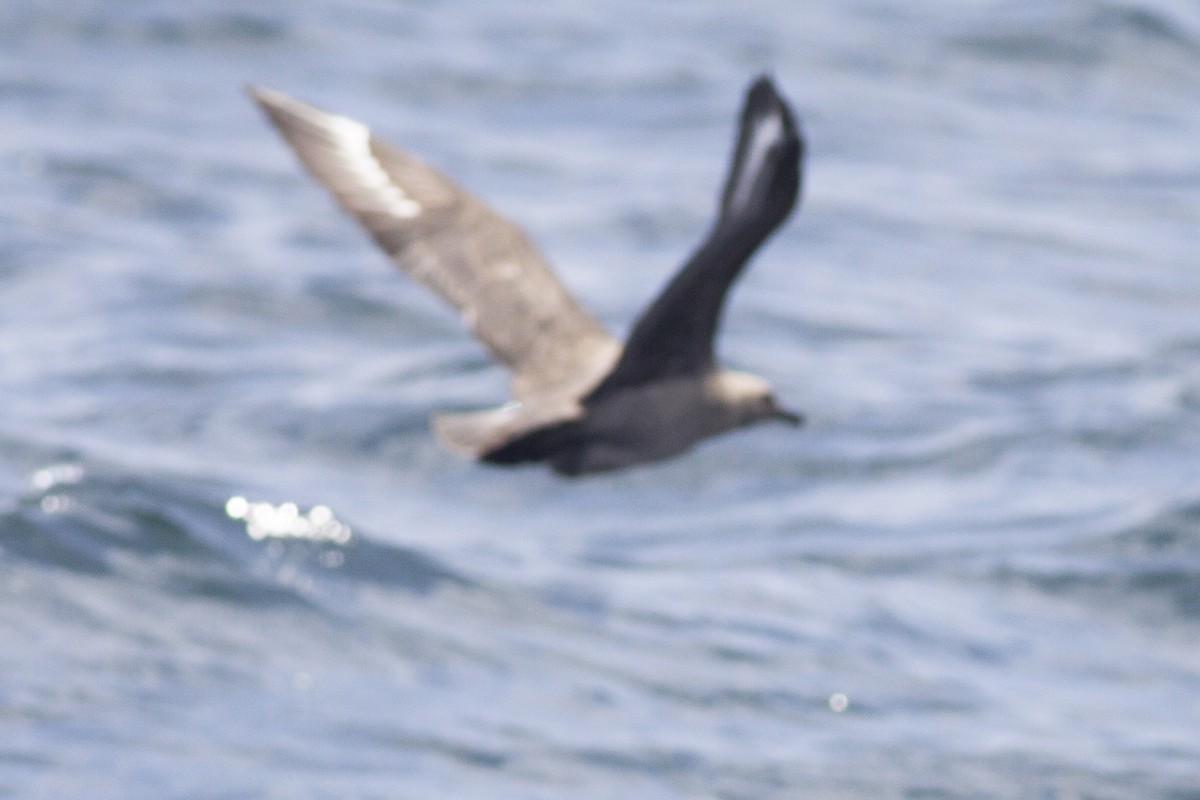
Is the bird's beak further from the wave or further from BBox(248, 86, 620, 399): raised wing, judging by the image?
the wave

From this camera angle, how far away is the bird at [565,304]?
21.5 ft

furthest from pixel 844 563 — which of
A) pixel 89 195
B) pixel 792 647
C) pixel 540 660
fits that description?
pixel 89 195

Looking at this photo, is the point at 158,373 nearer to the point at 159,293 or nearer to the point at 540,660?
the point at 159,293

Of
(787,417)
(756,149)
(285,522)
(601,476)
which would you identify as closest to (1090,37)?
(285,522)

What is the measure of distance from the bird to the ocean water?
14.7 feet

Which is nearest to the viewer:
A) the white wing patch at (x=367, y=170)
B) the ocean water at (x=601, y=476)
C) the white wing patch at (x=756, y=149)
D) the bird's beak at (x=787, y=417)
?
the white wing patch at (x=756, y=149)

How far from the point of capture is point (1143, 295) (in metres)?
18.6

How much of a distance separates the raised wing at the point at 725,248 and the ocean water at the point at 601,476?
5030 millimetres

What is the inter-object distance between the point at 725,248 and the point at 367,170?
175 centimetres

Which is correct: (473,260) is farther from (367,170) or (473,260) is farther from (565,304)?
(367,170)

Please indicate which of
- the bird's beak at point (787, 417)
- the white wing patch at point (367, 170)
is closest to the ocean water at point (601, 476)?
the white wing patch at point (367, 170)

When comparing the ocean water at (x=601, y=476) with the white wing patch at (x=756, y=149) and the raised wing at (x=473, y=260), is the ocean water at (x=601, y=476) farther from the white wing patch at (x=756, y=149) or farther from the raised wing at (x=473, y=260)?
the white wing patch at (x=756, y=149)

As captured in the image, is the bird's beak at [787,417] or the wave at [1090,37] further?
the wave at [1090,37]

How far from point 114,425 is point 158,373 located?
3.57 ft
